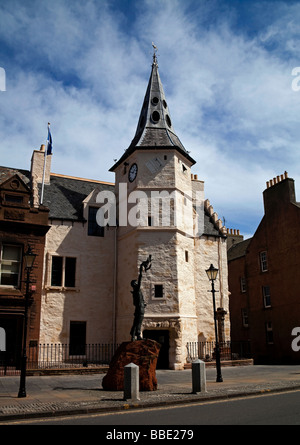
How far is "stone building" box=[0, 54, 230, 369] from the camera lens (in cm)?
2369

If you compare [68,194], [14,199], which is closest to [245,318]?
[68,194]

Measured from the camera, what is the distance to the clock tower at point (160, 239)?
2317 centimetres

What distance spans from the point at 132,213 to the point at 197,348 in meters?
9.26

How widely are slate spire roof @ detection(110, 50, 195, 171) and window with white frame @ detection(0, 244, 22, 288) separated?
10019mm

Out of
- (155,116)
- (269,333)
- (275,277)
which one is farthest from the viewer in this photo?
(269,333)

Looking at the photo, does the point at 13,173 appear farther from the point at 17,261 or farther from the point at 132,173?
the point at 132,173

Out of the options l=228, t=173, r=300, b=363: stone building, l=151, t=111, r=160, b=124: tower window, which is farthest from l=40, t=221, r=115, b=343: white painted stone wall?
l=228, t=173, r=300, b=363: stone building

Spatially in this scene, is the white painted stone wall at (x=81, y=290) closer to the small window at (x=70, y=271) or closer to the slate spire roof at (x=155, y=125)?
the small window at (x=70, y=271)

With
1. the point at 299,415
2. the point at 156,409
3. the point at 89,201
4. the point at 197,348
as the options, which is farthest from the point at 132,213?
the point at 299,415

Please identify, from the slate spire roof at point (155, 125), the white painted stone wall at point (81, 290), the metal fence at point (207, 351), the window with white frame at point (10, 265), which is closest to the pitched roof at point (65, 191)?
the white painted stone wall at point (81, 290)

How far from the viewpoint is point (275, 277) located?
101 feet

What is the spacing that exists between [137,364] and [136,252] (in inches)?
459

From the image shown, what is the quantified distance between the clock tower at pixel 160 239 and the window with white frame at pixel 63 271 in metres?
3.01

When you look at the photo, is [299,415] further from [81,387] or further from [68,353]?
[68,353]
